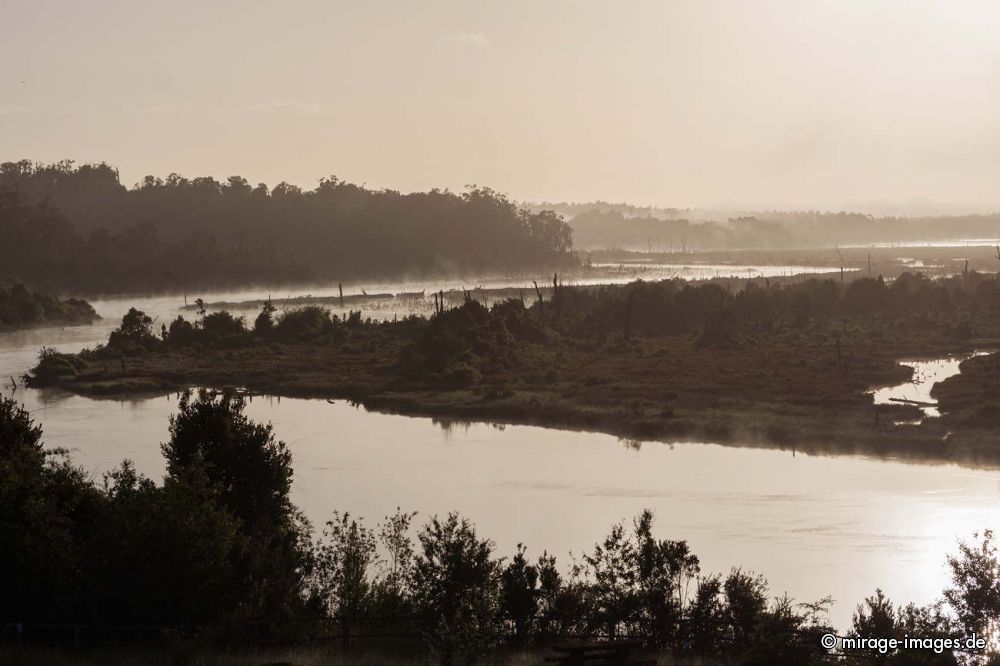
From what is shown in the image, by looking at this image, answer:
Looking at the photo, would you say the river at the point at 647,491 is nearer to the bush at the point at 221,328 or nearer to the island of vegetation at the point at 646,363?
the island of vegetation at the point at 646,363

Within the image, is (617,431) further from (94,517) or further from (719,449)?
(94,517)

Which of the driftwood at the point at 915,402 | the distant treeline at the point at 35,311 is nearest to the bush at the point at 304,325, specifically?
the distant treeline at the point at 35,311

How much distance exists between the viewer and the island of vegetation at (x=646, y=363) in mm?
56875

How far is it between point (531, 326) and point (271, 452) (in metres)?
61.4

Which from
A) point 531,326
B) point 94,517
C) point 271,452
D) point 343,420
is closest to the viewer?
point 94,517

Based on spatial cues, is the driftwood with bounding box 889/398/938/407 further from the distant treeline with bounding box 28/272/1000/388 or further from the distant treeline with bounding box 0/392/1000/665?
the distant treeline with bounding box 0/392/1000/665

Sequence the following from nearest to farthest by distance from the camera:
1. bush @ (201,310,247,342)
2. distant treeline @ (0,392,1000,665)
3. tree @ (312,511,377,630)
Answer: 1. distant treeline @ (0,392,1000,665)
2. tree @ (312,511,377,630)
3. bush @ (201,310,247,342)

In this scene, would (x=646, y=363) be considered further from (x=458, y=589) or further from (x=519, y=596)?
(x=458, y=589)

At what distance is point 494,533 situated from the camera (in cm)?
3800

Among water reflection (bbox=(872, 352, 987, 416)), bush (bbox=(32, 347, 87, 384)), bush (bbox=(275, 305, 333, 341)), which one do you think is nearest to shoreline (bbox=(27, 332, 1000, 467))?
bush (bbox=(32, 347, 87, 384))

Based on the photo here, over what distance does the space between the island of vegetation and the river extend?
133 inches

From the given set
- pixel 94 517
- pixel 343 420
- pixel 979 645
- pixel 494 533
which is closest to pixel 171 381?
pixel 343 420

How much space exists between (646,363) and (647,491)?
117 ft

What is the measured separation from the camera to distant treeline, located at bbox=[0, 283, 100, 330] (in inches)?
4705
